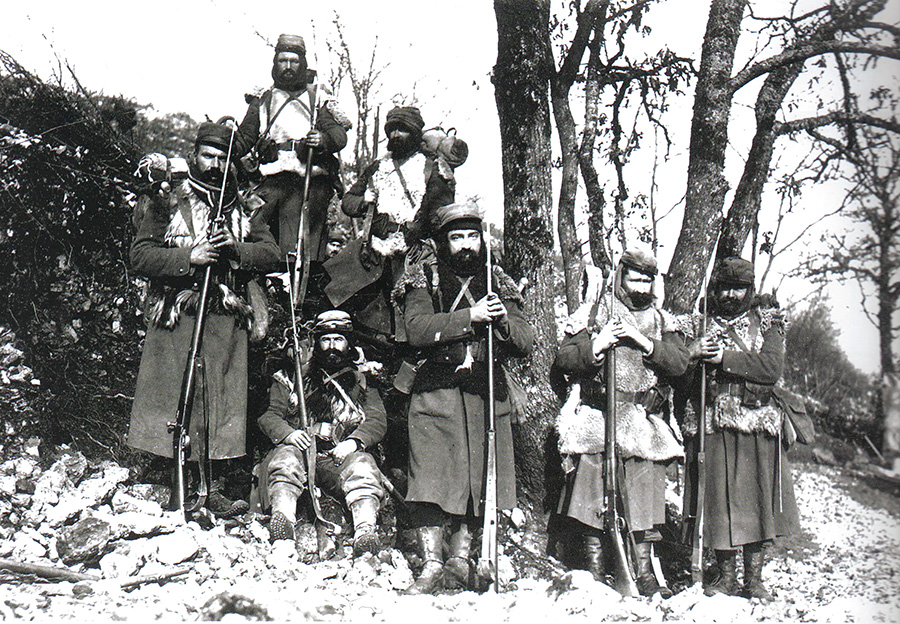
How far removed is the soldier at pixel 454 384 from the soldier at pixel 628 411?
1.19ft

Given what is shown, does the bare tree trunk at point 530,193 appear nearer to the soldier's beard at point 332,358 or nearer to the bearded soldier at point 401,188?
the bearded soldier at point 401,188

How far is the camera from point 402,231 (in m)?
4.91

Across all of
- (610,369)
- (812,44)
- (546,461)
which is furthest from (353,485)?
(812,44)

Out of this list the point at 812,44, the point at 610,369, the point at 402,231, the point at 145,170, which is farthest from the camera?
the point at 812,44

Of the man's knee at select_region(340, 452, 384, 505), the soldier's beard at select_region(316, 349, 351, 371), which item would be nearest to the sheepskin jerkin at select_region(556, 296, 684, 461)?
the man's knee at select_region(340, 452, 384, 505)

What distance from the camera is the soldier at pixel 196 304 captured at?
429 centimetres

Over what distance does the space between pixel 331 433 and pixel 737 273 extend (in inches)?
109

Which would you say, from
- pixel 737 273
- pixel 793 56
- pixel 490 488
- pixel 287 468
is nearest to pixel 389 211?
pixel 287 468

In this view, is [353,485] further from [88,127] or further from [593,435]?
[88,127]

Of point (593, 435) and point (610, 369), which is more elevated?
point (610, 369)

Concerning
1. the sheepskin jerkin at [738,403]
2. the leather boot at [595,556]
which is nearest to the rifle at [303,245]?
the leather boot at [595,556]

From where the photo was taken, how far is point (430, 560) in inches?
155

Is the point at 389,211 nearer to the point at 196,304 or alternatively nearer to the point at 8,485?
the point at 196,304

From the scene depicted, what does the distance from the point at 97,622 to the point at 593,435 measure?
8.98ft
